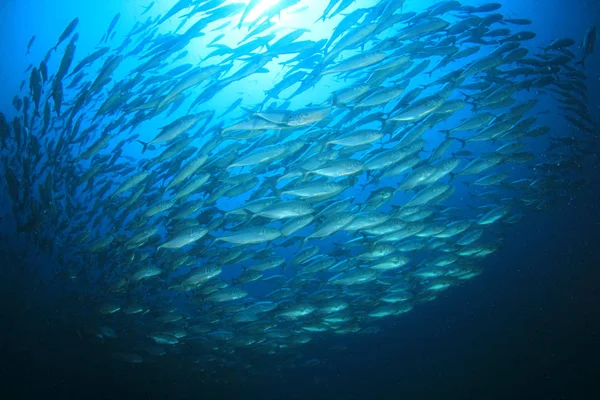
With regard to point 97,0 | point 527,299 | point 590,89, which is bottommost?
point 527,299

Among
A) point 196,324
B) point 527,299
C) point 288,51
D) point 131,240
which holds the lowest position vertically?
point 527,299

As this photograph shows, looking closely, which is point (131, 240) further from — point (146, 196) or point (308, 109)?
point (308, 109)

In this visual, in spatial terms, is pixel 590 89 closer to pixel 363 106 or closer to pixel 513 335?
pixel 363 106

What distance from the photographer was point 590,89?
493 inches

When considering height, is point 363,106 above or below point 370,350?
above

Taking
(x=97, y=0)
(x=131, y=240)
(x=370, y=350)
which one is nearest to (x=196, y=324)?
(x=131, y=240)

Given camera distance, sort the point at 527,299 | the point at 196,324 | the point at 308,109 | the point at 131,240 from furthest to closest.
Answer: the point at 527,299 < the point at 196,324 < the point at 131,240 < the point at 308,109

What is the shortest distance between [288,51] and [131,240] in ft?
17.9

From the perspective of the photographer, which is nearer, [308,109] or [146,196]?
[308,109]

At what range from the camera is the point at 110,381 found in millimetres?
17531

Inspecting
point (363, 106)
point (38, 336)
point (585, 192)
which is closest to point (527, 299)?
point (585, 192)

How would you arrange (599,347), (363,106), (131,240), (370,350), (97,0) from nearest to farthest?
(363,106), (131,240), (97,0), (599,347), (370,350)

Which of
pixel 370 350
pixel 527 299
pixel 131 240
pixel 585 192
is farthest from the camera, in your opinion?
pixel 370 350

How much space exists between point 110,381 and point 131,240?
15.3 m
